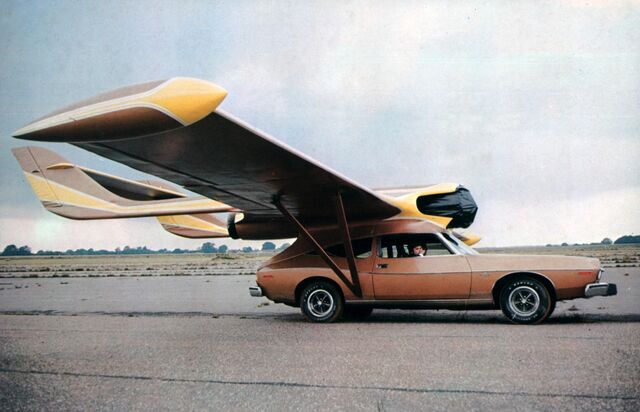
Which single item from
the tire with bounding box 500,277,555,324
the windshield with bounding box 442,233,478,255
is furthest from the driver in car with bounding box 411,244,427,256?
the tire with bounding box 500,277,555,324

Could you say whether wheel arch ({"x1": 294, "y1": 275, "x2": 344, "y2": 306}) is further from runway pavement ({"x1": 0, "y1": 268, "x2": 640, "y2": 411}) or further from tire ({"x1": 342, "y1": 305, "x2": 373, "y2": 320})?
tire ({"x1": 342, "y1": 305, "x2": 373, "y2": 320})

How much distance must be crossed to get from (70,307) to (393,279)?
8017 millimetres

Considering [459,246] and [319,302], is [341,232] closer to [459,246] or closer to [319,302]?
[319,302]

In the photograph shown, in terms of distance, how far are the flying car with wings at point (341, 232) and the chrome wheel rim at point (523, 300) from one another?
15 mm

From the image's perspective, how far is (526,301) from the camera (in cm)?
786

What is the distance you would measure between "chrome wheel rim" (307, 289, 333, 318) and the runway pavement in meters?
0.51

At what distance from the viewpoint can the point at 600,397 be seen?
3.79m

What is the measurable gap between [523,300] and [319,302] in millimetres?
3255

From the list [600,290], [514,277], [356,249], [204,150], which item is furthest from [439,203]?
[204,150]

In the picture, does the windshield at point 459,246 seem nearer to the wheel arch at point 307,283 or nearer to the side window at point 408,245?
the side window at point 408,245

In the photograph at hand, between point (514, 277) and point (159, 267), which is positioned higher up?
point (514, 277)

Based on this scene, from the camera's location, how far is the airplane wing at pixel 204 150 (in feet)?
14.0

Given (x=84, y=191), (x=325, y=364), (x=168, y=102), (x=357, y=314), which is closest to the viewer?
(x=168, y=102)

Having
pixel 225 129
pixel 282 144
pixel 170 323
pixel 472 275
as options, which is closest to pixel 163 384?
pixel 225 129
